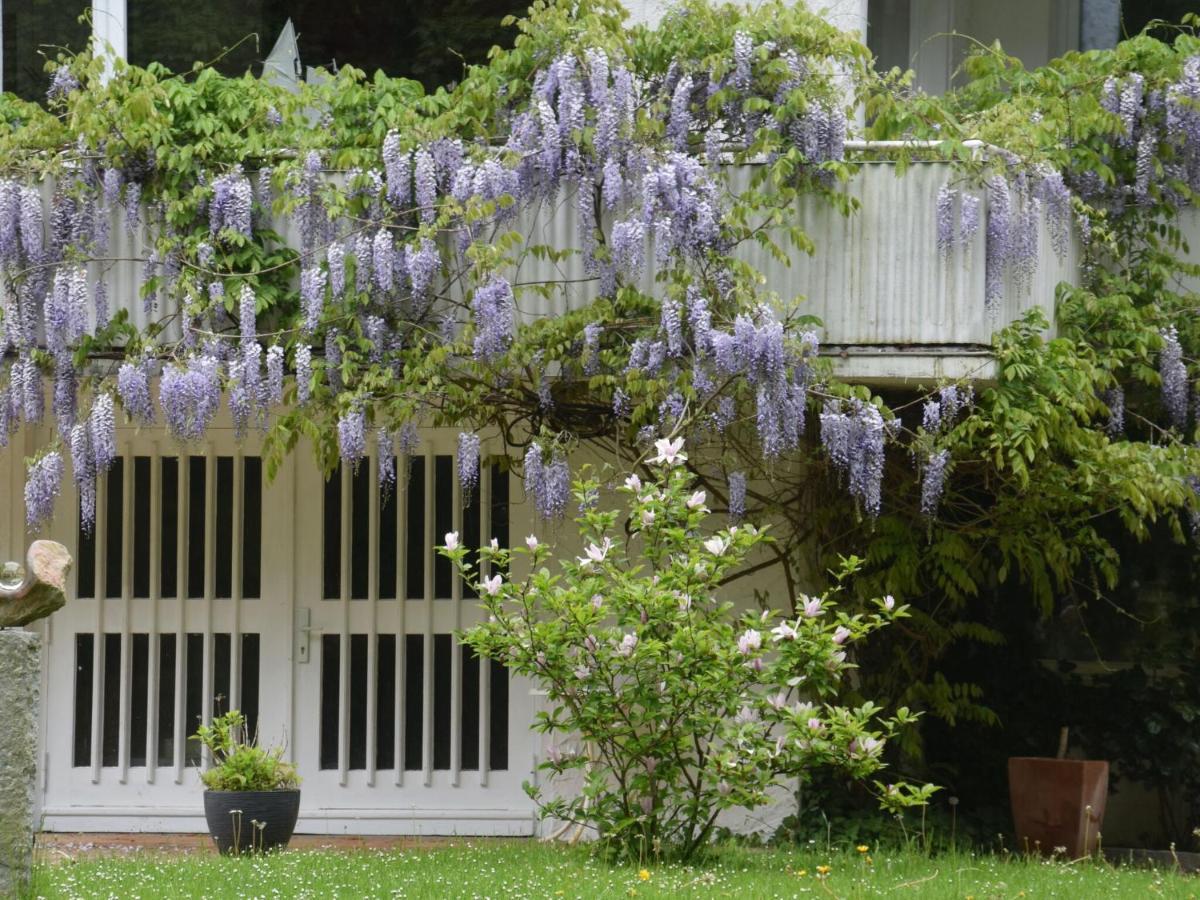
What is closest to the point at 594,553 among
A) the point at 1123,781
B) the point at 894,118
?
the point at 894,118

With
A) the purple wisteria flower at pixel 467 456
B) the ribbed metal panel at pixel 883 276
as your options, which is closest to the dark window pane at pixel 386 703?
the purple wisteria flower at pixel 467 456

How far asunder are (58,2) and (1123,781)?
26.3 feet

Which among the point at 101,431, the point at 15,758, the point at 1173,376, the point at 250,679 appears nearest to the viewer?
the point at 15,758

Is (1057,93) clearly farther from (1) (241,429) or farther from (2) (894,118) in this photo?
(1) (241,429)

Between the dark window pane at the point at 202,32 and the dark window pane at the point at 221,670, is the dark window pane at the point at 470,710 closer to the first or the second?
the dark window pane at the point at 221,670

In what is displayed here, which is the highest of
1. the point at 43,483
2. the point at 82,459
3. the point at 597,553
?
the point at 82,459

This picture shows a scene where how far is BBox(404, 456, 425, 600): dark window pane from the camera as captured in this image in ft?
34.7

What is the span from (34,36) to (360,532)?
3.54 meters

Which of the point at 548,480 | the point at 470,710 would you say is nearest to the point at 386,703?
the point at 470,710

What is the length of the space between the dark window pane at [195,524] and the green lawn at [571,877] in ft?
8.99

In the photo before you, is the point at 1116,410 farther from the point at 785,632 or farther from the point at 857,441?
the point at 785,632

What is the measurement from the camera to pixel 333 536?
34.9 feet

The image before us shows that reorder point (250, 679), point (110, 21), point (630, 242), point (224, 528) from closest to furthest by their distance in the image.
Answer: point (630, 242) < point (110, 21) < point (250, 679) < point (224, 528)

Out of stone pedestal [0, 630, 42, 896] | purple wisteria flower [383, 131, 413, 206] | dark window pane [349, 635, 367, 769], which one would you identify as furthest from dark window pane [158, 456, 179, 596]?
stone pedestal [0, 630, 42, 896]
